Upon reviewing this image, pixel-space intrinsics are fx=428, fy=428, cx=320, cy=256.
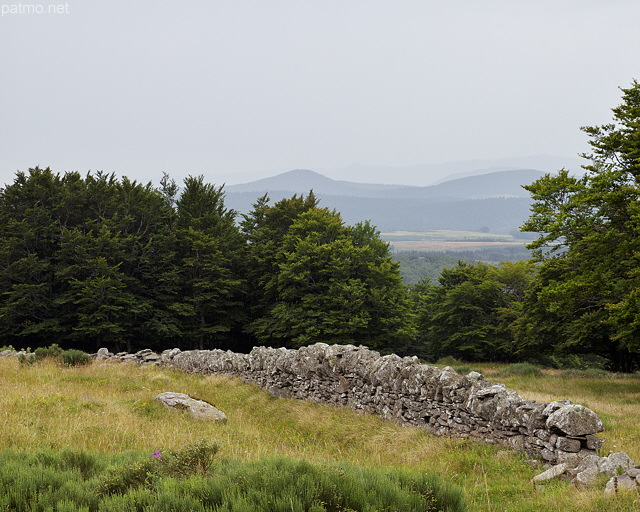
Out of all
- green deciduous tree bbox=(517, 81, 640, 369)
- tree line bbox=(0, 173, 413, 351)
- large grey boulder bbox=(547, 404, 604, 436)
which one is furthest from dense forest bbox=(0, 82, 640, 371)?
large grey boulder bbox=(547, 404, 604, 436)

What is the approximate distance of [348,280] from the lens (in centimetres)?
3384

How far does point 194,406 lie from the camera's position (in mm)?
11008

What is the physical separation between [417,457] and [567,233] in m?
13.0

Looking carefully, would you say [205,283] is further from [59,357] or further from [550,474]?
[550,474]

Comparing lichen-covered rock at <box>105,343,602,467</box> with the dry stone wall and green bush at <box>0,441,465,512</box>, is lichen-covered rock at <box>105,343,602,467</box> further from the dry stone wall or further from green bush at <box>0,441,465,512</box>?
green bush at <box>0,441,465,512</box>

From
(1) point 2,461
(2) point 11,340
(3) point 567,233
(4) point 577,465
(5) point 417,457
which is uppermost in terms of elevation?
(3) point 567,233

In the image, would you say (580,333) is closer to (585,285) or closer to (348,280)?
(585,285)

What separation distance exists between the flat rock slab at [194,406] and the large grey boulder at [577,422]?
733 cm

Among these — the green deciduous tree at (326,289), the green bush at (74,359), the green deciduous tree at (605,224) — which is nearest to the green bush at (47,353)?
the green bush at (74,359)

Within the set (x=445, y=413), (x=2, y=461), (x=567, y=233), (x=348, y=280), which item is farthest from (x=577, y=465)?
(x=348, y=280)

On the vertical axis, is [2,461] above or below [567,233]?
below

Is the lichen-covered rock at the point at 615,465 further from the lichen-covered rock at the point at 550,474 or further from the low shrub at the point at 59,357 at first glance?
the low shrub at the point at 59,357

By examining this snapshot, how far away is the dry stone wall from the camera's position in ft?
22.7

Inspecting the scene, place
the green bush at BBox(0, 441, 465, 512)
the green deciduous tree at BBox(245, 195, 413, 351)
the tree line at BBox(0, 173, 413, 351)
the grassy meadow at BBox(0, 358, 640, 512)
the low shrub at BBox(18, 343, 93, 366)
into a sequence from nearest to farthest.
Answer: the green bush at BBox(0, 441, 465, 512) → the grassy meadow at BBox(0, 358, 640, 512) → the low shrub at BBox(18, 343, 93, 366) → the tree line at BBox(0, 173, 413, 351) → the green deciduous tree at BBox(245, 195, 413, 351)
